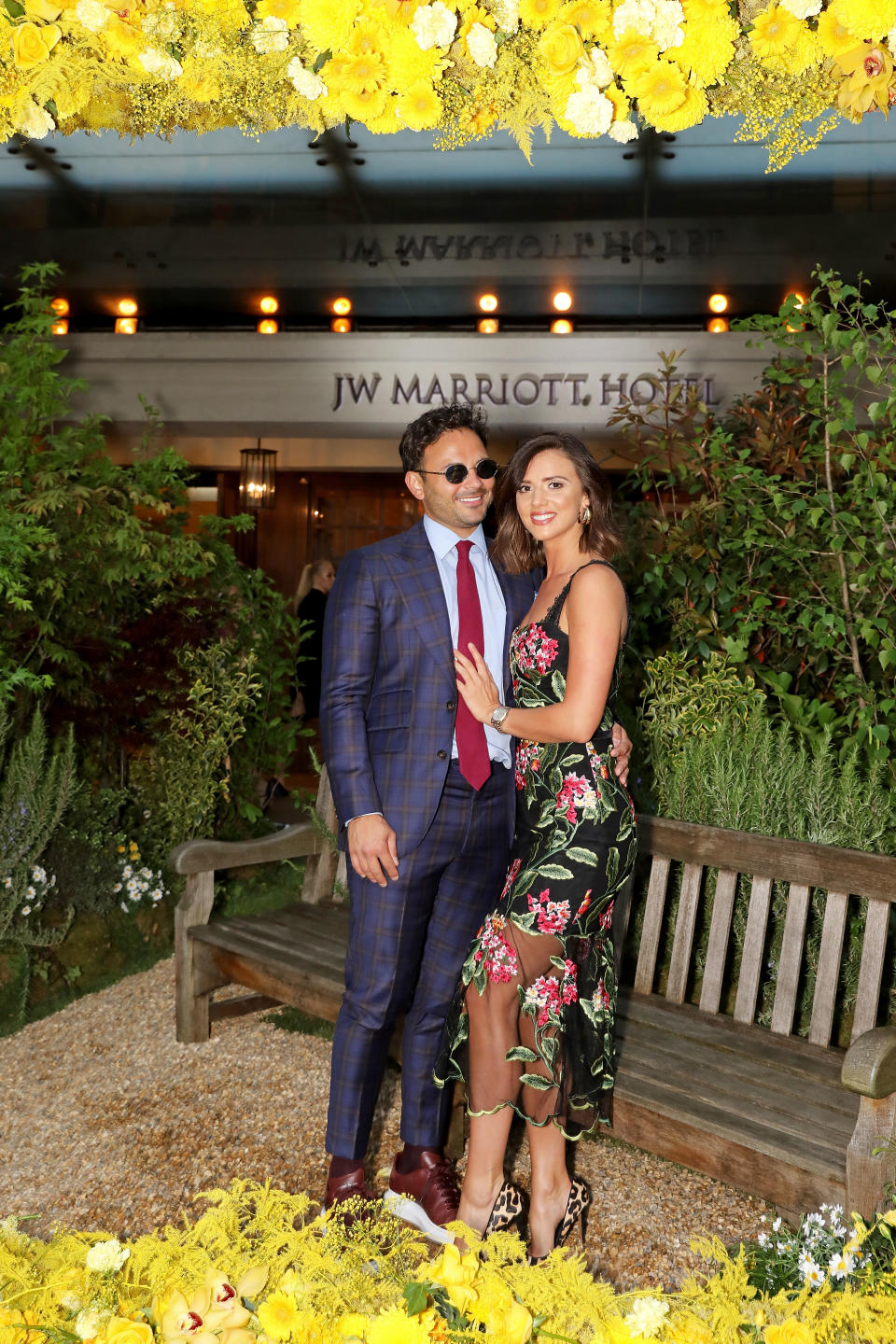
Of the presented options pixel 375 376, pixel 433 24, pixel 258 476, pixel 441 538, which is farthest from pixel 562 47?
pixel 258 476

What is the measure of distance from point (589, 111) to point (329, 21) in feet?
1.12

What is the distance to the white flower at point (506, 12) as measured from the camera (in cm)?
137

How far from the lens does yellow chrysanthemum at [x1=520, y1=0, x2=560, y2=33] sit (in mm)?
1348

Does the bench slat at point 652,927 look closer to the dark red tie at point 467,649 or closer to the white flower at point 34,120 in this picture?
the dark red tie at point 467,649

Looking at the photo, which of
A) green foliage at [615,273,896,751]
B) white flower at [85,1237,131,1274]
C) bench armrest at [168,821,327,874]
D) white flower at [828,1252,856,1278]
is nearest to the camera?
white flower at [85,1237,131,1274]

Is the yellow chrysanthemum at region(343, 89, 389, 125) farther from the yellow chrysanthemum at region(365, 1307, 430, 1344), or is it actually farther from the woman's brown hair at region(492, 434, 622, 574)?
the yellow chrysanthemum at region(365, 1307, 430, 1344)

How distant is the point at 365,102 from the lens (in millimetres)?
1407

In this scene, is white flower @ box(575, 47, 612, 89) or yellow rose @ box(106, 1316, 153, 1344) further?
white flower @ box(575, 47, 612, 89)

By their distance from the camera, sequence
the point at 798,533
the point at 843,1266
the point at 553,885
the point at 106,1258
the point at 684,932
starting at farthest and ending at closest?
the point at 798,533, the point at 684,932, the point at 553,885, the point at 843,1266, the point at 106,1258

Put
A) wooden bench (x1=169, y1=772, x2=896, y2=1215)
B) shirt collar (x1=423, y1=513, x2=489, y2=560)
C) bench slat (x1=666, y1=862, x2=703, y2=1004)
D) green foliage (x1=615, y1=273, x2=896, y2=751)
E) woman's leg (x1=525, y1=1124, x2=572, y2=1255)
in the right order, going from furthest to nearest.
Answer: green foliage (x1=615, y1=273, x2=896, y2=751), bench slat (x1=666, y1=862, x2=703, y2=1004), shirt collar (x1=423, y1=513, x2=489, y2=560), woman's leg (x1=525, y1=1124, x2=572, y2=1255), wooden bench (x1=169, y1=772, x2=896, y2=1215)

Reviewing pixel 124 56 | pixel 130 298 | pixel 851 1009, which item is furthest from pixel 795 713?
pixel 130 298

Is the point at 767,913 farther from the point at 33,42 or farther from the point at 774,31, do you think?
the point at 33,42

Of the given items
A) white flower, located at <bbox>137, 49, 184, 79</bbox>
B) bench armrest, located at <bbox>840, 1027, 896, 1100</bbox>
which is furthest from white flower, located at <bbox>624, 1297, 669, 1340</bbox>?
white flower, located at <bbox>137, 49, 184, 79</bbox>

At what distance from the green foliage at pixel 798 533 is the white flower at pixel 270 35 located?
6.28 feet
